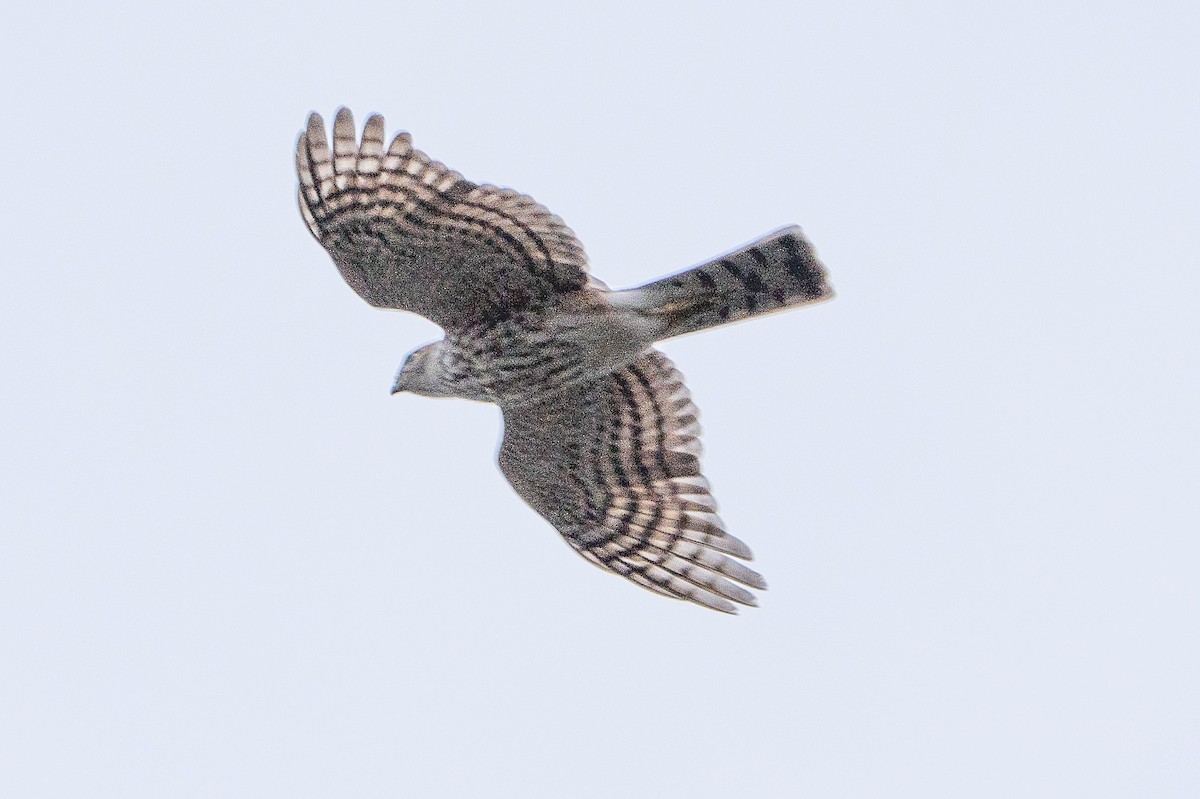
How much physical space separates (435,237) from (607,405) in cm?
154

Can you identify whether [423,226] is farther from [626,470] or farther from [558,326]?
[626,470]

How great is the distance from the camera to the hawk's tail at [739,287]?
9.88m

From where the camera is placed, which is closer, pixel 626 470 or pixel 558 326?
pixel 558 326

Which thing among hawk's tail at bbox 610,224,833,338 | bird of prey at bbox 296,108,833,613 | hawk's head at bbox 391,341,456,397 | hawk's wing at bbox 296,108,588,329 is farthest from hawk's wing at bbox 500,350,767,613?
hawk's wing at bbox 296,108,588,329

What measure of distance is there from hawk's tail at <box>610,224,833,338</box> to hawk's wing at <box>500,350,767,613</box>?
580 mm

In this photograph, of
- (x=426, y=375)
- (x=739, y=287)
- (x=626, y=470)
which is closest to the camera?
(x=739, y=287)

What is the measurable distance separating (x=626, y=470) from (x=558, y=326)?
114 cm

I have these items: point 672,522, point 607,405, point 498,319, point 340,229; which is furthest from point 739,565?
point 340,229

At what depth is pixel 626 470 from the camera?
10.9 meters

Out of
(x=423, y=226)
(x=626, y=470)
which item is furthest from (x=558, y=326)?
(x=626, y=470)

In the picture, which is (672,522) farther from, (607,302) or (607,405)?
(607,302)

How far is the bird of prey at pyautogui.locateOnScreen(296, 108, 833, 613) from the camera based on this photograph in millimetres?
9883

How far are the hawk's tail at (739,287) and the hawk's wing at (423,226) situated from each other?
0.47 m

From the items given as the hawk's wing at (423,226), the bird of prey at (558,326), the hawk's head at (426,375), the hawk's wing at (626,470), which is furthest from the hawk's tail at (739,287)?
the hawk's head at (426,375)
